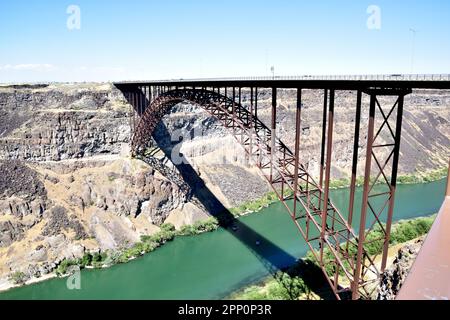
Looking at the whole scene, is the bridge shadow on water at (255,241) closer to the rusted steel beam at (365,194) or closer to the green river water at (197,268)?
the green river water at (197,268)

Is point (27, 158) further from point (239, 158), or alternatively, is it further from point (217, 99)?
point (239, 158)

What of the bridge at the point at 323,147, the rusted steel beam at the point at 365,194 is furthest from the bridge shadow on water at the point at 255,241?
the rusted steel beam at the point at 365,194

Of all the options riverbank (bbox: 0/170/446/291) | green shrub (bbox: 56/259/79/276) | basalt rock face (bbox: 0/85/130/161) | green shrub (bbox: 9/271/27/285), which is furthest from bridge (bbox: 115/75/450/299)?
green shrub (bbox: 9/271/27/285)

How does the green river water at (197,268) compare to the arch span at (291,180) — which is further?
the green river water at (197,268)

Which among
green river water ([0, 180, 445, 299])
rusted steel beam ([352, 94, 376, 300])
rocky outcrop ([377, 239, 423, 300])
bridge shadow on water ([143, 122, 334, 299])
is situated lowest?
green river water ([0, 180, 445, 299])

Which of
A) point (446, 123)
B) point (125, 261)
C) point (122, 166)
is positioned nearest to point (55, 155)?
point (122, 166)

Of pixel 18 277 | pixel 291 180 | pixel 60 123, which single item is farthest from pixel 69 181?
pixel 291 180

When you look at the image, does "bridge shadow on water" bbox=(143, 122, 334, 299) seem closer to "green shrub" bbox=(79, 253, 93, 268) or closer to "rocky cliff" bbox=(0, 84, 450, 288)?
"rocky cliff" bbox=(0, 84, 450, 288)
